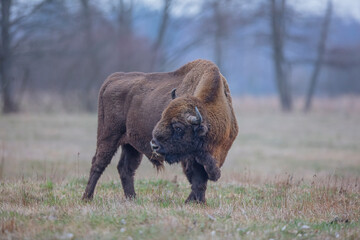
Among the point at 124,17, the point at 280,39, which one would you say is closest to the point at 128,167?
the point at 124,17

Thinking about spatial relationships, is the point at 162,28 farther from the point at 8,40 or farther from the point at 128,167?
the point at 128,167

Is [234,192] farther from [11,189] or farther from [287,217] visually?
[11,189]

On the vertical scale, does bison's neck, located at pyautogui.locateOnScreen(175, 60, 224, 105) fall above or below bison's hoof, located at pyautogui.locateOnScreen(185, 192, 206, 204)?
above

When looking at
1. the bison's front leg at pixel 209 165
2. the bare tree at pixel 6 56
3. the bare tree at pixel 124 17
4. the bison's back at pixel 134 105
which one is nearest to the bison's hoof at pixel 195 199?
the bison's front leg at pixel 209 165

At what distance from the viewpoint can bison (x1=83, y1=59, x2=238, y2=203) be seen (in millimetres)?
6773

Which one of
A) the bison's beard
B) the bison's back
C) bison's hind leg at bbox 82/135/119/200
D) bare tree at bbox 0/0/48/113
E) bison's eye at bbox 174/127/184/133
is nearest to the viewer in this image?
bison's eye at bbox 174/127/184/133

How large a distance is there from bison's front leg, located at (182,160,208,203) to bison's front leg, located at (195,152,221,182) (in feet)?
0.61

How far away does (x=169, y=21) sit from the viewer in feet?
98.1

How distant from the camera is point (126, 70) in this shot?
30.5 m

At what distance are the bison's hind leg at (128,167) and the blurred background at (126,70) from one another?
107 inches

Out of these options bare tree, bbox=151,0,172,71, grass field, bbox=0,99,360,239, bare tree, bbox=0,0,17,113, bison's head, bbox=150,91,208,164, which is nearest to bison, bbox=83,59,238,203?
bison's head, bbox=150,91,208,164

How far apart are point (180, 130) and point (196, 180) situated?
2.74 ft

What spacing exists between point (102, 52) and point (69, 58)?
2.31 metres

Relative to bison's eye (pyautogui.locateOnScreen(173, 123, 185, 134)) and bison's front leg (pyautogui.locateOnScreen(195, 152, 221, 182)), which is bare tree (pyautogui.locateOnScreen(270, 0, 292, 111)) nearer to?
bison's front leg (pyautogui.locateOnScreen(195, 152, 221, 182))
